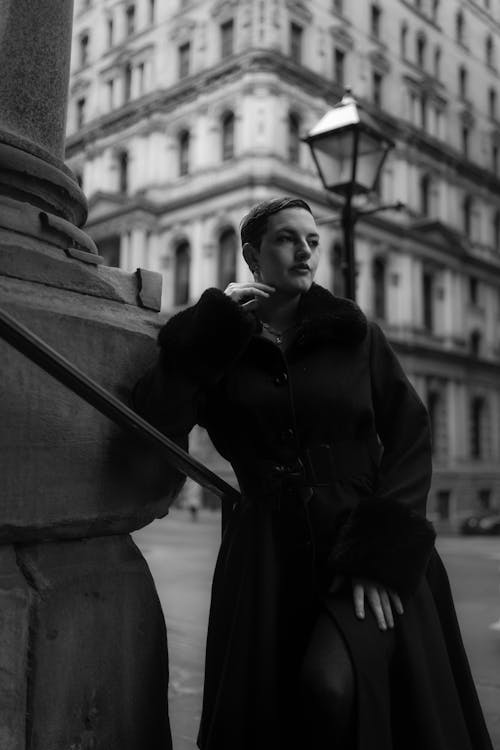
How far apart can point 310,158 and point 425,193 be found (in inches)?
356

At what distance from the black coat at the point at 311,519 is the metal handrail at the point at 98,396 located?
10 centimetres

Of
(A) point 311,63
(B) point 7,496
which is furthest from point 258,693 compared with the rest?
(A) point 311,63

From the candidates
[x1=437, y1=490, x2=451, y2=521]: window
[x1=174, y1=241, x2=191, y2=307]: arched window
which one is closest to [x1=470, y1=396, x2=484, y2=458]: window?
[x1=437, y1=490, x2=451, y2=521]: window

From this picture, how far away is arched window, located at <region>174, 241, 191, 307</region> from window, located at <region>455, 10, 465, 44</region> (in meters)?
21.6

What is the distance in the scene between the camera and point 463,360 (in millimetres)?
38156

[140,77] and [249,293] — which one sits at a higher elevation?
[140,77]

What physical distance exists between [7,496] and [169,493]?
0.65 m

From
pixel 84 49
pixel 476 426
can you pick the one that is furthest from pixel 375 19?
pixel 476 426

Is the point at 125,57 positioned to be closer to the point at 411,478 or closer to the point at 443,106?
the point at 443,106

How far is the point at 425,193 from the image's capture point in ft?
129

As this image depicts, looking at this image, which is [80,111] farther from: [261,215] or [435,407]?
[261,215]

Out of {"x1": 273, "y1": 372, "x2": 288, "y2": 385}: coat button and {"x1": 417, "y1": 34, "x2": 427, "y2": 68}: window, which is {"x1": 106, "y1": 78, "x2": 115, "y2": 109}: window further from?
{"x1": 273, "y1": 372, "x2": 288, "y2": 385}: coat button

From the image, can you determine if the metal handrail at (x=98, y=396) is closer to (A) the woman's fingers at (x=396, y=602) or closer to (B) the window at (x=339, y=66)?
(A) the woman's fingers at (x=396, y=602)

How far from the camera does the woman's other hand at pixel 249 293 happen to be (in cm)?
228
